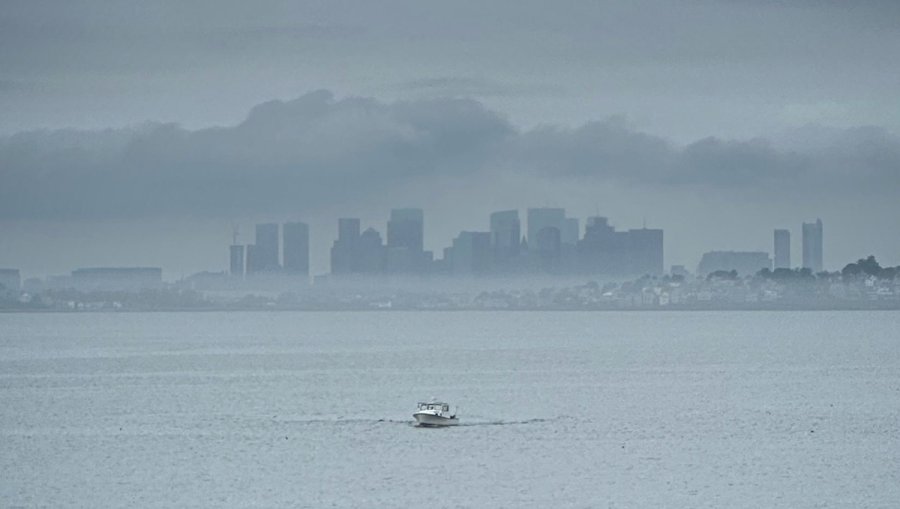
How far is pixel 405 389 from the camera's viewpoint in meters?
125

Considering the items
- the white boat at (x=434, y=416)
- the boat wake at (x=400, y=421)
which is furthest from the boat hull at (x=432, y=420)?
the boat wake at (x=400, y=421)

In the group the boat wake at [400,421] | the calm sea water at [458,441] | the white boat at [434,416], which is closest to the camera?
the calm sea water at [458,441]

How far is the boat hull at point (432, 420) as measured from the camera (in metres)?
88.5

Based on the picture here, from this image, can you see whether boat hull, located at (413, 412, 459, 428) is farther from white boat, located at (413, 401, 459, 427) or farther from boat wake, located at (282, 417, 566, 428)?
boat wake, located at (282, 417, 566, 428)

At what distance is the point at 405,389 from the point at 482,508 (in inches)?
2640

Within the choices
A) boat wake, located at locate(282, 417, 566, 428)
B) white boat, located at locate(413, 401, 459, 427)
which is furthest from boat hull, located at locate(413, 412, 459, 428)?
boat wake, located at locate(282, 417, 566, 428)

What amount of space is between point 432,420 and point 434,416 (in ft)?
1.21

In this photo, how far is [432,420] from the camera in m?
88.6

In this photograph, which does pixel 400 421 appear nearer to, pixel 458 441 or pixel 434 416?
pixel 434 416

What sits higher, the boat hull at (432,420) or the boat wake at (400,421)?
the boat hull at (432,420)

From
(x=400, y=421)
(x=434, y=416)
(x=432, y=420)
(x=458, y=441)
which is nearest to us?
(x=458, y=441)

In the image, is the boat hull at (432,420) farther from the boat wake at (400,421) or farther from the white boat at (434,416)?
the boat wake at (400,421)

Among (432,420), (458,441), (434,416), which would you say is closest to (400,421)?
(432,420)

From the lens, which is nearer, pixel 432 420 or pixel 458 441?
pixel 458 441
